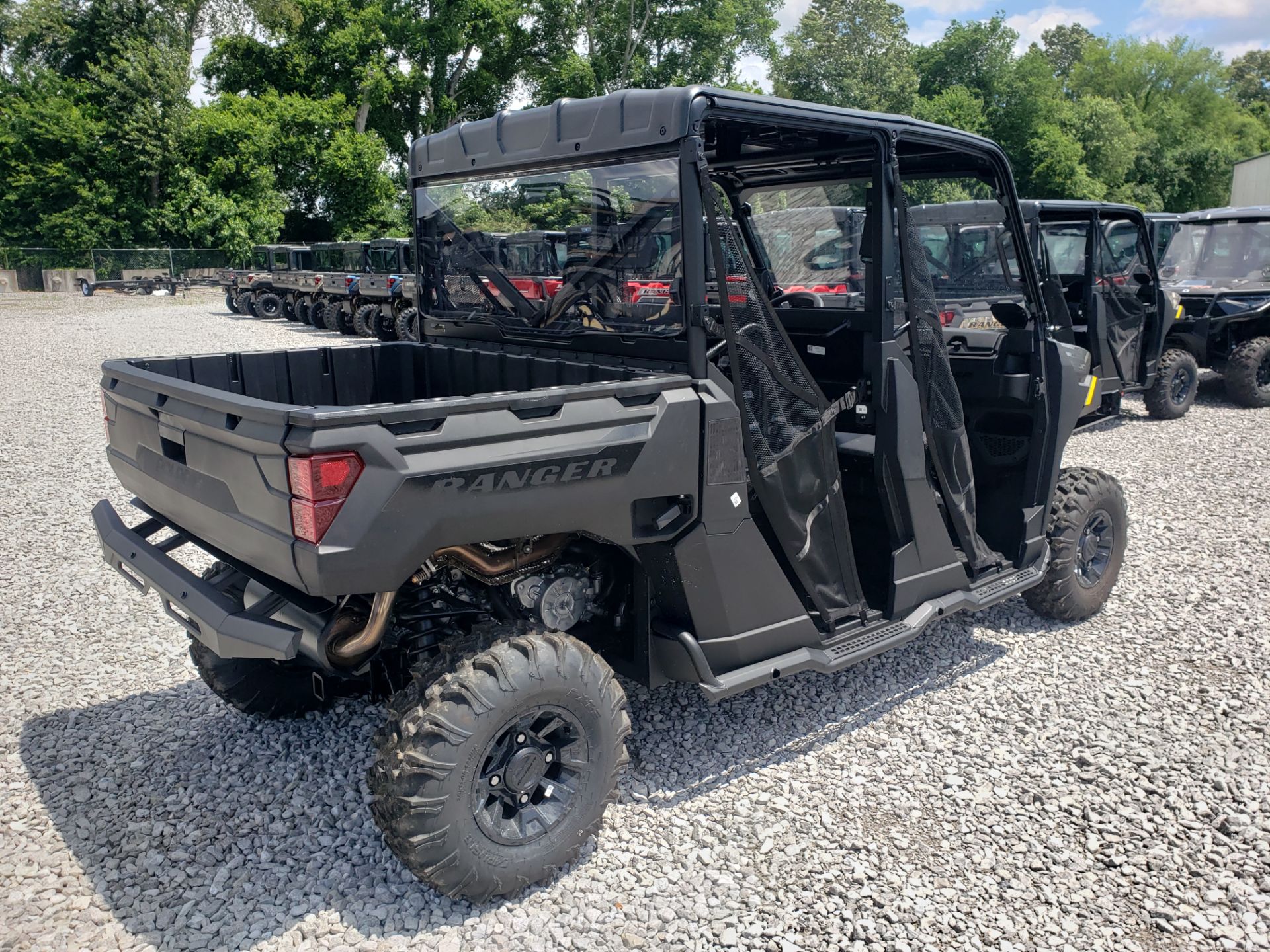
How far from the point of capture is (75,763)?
354 cm

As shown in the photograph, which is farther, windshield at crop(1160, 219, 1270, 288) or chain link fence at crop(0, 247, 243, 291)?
chain link fence at crop(0, 247, 243, 291)

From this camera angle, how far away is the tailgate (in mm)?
2488

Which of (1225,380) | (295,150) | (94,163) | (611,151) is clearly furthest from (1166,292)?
(94,163)

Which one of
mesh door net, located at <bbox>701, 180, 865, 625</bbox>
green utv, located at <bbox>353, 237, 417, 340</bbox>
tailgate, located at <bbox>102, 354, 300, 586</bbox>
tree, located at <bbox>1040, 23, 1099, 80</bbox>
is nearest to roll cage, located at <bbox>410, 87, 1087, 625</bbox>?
mesh door net, located at <bbox>701, 180, 865, 625</bbox>

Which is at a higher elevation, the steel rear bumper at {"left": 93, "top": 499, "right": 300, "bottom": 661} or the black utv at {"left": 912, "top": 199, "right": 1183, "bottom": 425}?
the black utv at {"left": 912, "top": 199, "right": 1183, "bottom": 425}

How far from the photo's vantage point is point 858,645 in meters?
3.54

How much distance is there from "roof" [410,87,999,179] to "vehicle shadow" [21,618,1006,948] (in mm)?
2153

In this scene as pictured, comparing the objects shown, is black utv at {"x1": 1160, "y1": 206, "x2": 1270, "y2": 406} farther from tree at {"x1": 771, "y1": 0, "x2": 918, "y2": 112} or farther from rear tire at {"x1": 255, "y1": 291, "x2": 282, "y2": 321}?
tree at {"x1": 771, "y1": 0, "x2": 918, "y2": 112}

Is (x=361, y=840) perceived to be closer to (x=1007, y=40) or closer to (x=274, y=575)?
(x=274, y=575)

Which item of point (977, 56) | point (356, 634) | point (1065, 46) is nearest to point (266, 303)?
point (356, 634)

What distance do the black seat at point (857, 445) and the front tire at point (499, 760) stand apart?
1378 mm

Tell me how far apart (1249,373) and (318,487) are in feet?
37.8

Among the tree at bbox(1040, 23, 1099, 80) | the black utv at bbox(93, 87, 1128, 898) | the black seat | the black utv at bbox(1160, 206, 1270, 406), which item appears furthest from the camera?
the tree at bbox(1040, 23, 1099, 80)

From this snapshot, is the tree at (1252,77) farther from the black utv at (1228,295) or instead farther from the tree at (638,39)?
the black utv at (1228,295)
